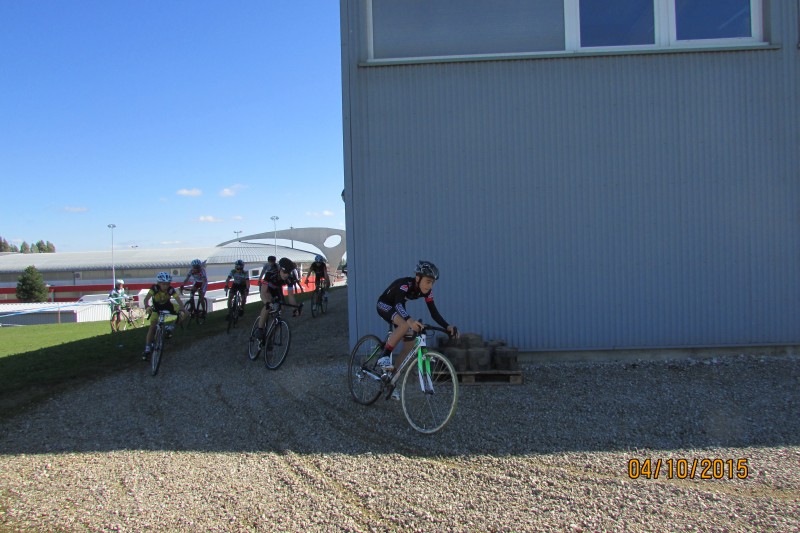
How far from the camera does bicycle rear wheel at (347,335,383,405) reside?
623 cm

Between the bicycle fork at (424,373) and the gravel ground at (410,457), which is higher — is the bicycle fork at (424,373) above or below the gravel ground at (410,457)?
above

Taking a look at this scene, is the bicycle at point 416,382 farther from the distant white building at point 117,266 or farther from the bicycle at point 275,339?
the distant white building at point 117,266

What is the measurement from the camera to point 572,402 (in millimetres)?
6199

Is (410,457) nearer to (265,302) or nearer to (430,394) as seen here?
(430,394)

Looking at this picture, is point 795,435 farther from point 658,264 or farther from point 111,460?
point 111,460

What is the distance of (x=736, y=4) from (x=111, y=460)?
1043cm

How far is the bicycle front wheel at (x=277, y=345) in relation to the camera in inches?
320

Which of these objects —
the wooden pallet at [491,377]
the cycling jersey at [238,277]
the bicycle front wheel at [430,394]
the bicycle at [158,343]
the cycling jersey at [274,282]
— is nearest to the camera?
the bicycle front wheel at [430,394]

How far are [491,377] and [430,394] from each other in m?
1.90

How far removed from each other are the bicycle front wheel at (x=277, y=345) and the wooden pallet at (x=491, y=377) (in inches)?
110

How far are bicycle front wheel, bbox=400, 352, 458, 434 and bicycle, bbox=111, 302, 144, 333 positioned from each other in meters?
16.5

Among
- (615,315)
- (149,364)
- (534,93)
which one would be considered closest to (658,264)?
(615,315)

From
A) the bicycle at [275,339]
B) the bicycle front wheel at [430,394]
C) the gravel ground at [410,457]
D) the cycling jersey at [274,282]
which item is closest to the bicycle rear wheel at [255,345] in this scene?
the bicycle at [275,339]

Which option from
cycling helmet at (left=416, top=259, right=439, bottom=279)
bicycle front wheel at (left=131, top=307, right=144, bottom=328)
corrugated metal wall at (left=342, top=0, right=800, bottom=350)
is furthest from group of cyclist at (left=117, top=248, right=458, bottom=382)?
bicycle front wheel at (left=131, top=307, right=144, bottom=328)
